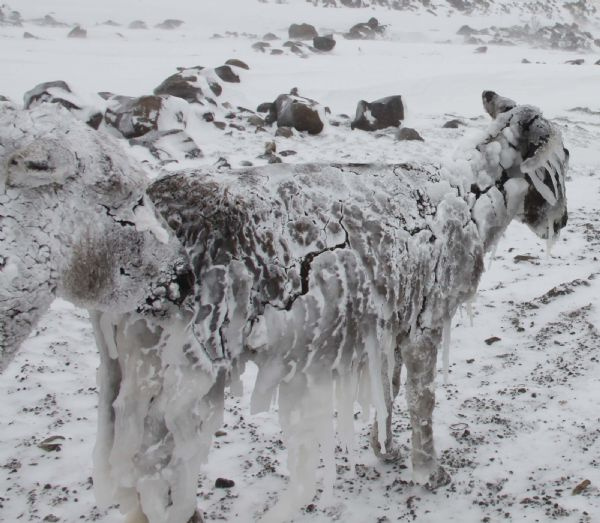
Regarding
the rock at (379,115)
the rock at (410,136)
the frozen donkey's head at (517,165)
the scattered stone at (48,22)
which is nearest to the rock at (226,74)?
the rock at (379,115)

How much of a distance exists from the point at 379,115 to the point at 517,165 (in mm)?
7434

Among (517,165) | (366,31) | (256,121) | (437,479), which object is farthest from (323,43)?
(437,479)

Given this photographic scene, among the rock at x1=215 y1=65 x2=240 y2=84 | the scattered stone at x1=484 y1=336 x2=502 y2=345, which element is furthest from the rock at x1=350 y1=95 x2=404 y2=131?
the scattered stone at x1=484 y1=336 x2=502 y2=345

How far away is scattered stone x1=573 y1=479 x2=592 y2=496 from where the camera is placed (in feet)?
9.57

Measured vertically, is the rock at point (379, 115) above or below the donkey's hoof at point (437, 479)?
above

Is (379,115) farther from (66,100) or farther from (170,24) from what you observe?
(170,24)

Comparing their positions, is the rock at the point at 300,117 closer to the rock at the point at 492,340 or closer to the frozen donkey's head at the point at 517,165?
the rock at the point at 492,340

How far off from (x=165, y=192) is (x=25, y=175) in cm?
65

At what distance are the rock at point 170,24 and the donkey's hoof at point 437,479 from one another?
80.3 feet

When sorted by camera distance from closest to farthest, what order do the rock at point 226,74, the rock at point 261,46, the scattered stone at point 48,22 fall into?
the rock at point 226,74
the rock at point 261,46
the scattered stone at point 48,22

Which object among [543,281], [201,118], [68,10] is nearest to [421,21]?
[68,10]

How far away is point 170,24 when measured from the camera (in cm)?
2478

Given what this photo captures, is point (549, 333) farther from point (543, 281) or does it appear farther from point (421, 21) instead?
point (421, 21)

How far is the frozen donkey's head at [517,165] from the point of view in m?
3.08
